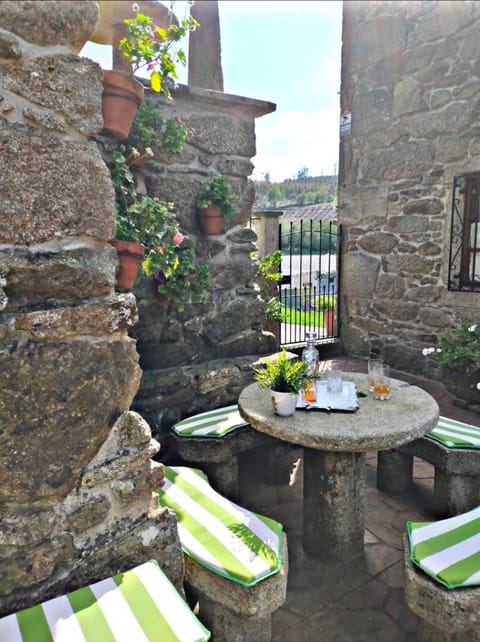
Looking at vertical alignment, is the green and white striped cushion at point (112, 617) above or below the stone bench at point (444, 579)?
above

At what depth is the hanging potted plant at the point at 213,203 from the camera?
106 inches

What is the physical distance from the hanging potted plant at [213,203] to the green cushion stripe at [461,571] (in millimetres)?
2082

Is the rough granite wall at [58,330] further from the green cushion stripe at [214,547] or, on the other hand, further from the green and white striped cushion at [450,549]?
the green and white striped cushion at [450,549]

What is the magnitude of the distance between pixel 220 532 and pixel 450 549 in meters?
0.82

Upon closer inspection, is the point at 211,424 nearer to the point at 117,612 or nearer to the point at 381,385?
the point at 381,385

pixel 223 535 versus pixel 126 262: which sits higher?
pixel 126 262

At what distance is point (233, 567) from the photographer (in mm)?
1484

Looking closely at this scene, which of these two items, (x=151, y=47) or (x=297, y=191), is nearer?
(x=151, y=47)

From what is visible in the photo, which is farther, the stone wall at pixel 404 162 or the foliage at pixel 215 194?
the stone wall at pixel 404 162

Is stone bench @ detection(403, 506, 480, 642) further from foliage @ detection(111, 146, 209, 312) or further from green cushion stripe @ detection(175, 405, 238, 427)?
foliage @ detection(111, 146, 209, 312)

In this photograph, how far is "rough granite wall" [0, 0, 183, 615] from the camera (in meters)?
1.12

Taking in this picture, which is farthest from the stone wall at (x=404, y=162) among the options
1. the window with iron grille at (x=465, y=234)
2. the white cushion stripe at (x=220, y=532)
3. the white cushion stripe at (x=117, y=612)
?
the white cushion stripe at (x=117, y=612)

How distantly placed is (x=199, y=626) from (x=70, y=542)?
43 cm

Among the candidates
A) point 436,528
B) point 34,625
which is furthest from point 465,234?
point 34,625
